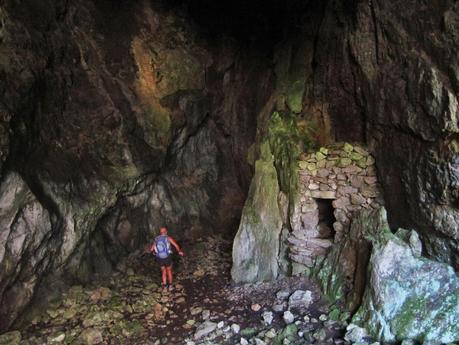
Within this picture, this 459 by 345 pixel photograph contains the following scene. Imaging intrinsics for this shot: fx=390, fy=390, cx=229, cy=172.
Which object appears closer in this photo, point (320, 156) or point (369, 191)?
point (369, 191)

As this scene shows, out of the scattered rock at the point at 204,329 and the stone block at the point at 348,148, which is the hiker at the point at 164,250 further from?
the stone block at the point at 348,148

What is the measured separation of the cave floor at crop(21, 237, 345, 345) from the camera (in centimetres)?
764

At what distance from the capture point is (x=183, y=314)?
9.08 metres

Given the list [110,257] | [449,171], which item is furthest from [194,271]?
[449,171]

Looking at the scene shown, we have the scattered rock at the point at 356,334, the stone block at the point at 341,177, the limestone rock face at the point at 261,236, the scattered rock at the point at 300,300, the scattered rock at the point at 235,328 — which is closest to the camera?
the scattered rock at the point at 356,334

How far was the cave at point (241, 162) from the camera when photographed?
6914 mm

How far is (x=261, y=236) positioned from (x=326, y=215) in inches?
67.9

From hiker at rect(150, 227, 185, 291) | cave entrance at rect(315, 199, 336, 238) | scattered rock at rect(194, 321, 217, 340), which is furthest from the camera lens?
Result: hiker at rect(150, 227, 185, 291)

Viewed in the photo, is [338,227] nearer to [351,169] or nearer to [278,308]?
[351,169]

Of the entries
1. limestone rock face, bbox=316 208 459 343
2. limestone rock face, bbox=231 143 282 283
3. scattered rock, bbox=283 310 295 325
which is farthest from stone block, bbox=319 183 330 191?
scattered rock, bbox=283 310 295 325

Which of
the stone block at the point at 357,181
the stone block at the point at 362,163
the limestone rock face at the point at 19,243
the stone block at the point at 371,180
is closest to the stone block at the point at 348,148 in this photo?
the stone block at the point at 362,163

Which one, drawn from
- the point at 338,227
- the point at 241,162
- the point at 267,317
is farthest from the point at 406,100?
the point at 241,162

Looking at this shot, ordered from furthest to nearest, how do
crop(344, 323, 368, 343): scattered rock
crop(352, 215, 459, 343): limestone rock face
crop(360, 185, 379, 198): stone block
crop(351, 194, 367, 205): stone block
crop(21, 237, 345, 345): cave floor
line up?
crop(351, 194, 367, 205): stone block < crop(360, 185, 379, 198): stone block < crop(21, 237, 345, 345): cave floor < crop(344, 323, 368, 343): scattered rock < crop(352, 215, 459, 343): limestone rock face

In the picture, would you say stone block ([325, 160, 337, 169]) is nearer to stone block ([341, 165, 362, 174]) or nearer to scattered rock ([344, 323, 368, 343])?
stone block ([341, 165, 362, 174])
